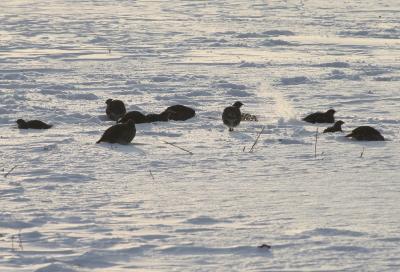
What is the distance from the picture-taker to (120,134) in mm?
10164

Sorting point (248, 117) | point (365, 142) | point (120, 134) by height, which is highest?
point (120, 134)

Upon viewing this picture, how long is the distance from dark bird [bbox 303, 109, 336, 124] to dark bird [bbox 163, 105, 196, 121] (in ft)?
4.97

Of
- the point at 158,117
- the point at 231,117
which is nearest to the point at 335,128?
the point at 231,117

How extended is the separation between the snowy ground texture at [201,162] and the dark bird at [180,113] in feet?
0.46

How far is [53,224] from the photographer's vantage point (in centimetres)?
662

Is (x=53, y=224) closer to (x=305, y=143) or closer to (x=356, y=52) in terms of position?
(x=305, y=143)

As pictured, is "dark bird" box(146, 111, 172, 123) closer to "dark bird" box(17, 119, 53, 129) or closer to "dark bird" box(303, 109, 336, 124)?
"dark bird" box(17, 119, 53, 129)

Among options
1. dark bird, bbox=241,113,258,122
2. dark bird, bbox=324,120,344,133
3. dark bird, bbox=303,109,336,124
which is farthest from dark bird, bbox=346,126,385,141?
dark bird, bbox=241,113,258,122

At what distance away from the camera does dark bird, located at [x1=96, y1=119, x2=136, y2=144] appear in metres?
10.2

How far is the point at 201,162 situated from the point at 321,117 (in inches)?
117

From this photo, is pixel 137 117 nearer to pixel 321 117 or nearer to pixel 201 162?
pixel 321 117

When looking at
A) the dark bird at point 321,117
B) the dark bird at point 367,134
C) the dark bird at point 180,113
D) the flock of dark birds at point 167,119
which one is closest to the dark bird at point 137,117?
the flock of dark birds at point 167,119

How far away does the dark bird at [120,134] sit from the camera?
10.2 m

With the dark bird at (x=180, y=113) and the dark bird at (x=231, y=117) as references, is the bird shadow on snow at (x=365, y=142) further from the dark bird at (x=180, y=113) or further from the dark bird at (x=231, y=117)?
the dark bird at (x=180, y=113)
